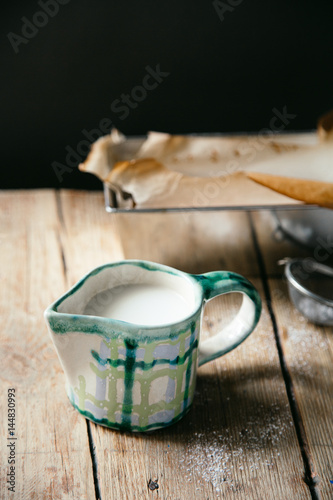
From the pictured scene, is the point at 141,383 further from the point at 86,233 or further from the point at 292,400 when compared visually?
the point at 86,233

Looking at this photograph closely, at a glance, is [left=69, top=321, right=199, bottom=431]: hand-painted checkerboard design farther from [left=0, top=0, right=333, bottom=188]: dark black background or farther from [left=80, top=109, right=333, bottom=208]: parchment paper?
[left=0, top=0, right=333, bottom=188]: dark black background

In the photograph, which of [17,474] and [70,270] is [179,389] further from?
[70,270]

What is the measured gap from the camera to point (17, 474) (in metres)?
0.45

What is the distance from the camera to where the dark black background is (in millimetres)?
827

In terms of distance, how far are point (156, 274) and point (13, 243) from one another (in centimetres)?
28

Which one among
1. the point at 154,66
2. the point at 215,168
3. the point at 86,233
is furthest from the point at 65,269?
the point at 154,66

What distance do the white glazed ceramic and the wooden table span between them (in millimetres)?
26

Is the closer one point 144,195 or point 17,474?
point 17,474

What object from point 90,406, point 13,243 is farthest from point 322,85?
point 90,406

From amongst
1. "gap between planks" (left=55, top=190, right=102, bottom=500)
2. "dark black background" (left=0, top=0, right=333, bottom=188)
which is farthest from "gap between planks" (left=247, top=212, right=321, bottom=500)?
"dark black background" (left=0, top=0, right=333, bottom=188)

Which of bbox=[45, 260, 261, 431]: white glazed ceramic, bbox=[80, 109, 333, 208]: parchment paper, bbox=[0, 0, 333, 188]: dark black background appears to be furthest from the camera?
bbox=[0, 0, 333, 188]: dark black background

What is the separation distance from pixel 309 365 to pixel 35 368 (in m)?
0.26

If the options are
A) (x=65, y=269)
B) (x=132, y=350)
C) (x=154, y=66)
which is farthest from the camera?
(x=154, y=66)

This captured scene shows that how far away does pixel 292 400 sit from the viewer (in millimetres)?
535
